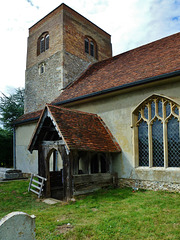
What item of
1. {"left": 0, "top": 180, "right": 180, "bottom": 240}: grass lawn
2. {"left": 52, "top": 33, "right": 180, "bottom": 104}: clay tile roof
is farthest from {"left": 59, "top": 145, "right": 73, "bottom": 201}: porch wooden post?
{"left": 52, "top": 33, "right": 180, "bottom": 104}: clay tile roof

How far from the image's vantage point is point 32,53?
768 inches

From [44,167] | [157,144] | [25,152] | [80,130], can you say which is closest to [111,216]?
[80,130]

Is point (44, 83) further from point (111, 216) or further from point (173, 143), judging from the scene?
point (111, 216)

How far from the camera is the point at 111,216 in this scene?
5.39 meters

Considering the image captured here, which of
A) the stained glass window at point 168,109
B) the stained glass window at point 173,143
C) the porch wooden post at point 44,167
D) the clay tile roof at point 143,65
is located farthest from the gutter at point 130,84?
A: the porch wooden post at point 44,167

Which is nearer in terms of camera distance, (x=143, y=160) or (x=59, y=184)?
(x=143, y=160)

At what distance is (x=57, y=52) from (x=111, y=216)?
1416 centimetres

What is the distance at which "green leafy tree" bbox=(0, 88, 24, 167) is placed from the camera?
2202 centimetres

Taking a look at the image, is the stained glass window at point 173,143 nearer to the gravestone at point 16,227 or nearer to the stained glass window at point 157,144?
the stained glass window at point 157,144

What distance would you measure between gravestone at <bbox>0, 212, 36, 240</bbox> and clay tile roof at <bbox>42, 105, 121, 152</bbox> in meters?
4.57

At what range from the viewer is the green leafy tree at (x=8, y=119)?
22016 millimetres

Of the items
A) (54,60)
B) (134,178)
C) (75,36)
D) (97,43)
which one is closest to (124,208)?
(134,178)

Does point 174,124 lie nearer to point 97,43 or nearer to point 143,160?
point 143,160

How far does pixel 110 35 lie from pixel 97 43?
8.62ft
